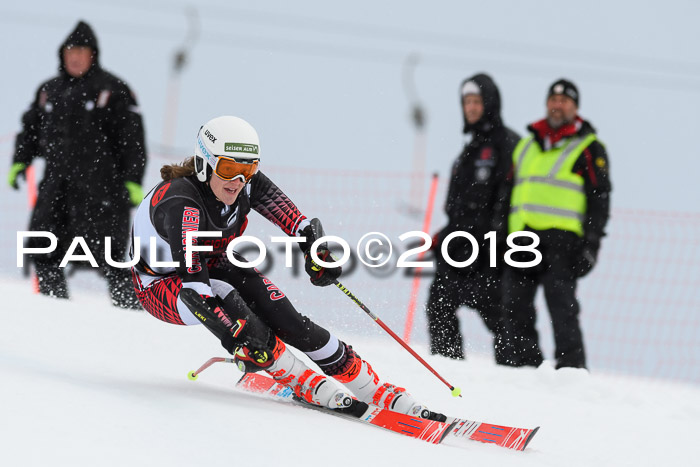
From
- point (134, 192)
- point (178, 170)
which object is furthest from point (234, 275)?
point (134, 192)

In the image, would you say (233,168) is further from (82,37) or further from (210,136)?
(82,37)

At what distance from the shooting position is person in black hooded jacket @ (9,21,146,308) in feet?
23.3

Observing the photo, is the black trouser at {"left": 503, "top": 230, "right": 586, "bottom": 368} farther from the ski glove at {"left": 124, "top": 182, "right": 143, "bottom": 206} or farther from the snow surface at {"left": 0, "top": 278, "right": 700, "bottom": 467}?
the ski glove at {"left": 124, "top": 182, "right": 143, "bottom": 206}

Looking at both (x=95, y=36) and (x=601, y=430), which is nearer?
(x=601, y=430)

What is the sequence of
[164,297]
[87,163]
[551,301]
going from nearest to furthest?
[164,297], [551,301], [87,163]

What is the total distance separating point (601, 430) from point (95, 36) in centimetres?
461

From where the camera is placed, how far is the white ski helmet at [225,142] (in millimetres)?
4488

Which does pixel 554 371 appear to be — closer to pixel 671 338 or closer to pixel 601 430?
pixel 601 430

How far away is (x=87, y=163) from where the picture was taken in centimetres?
709

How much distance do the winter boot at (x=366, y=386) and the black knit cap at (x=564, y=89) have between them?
2.67 meters

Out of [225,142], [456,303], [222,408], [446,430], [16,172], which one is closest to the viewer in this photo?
[222,408]

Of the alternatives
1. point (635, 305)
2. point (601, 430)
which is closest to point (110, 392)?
point (601, 430)

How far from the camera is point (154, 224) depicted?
467 centimetres

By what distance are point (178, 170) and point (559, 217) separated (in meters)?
2.80
